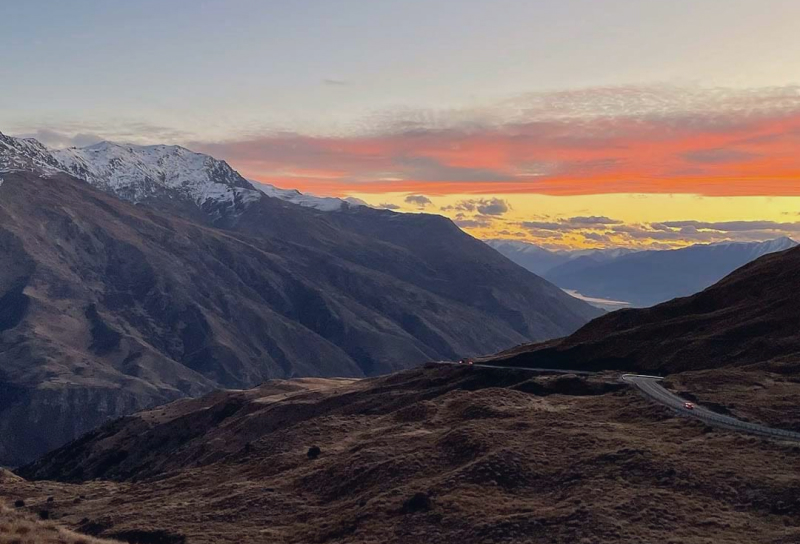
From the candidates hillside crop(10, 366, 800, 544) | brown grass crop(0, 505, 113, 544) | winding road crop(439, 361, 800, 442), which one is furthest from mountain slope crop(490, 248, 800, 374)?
brown grass crop(0, 505, 113, 544)

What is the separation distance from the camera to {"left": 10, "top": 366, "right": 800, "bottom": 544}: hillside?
142ft

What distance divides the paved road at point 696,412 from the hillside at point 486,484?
1779 mm

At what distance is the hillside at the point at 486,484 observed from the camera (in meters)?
43.3

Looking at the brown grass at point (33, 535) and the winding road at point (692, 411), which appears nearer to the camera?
the brown grass at point (33, 535)

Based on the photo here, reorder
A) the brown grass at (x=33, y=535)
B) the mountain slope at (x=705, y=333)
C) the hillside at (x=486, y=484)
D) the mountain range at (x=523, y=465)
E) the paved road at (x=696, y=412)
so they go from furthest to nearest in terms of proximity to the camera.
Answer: the mountain slope at (x=705, y=333) → the paved road at (x=696, y=412) → the mountain range at (x=523, y=465) → the hillside at (x=486, y=484) → the brown grass at (x=33, y=535)

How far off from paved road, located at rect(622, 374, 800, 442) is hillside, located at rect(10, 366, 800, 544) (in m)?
1.78

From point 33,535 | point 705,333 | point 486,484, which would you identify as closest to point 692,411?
point 486,484

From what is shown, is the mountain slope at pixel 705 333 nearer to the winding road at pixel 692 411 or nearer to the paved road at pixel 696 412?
the winding road at pixel 692 411

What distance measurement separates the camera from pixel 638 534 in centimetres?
4022

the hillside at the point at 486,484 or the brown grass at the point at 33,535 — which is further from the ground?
the brown grass at the point at 33,535

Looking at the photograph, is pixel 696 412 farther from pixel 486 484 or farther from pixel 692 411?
pixel 486 484

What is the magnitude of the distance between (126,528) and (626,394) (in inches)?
1957

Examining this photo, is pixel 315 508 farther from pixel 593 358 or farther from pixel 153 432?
pixel 153 432

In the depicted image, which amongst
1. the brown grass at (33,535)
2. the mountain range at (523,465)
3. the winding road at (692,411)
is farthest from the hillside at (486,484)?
the brown grass at (33,535)
